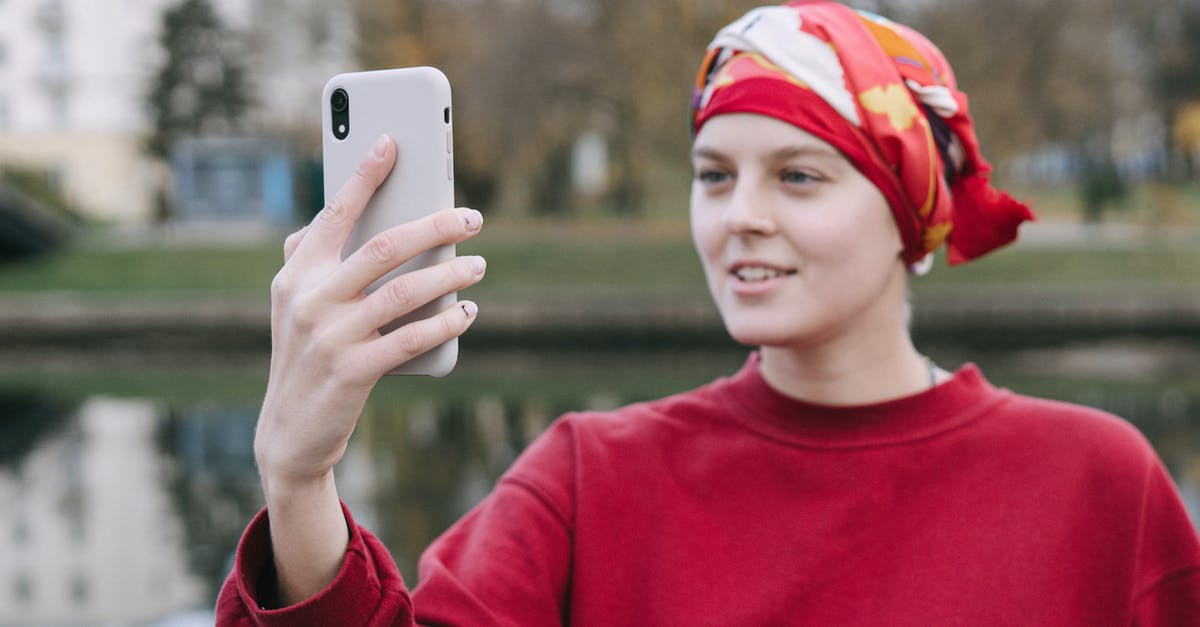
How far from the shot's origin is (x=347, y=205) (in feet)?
4.04

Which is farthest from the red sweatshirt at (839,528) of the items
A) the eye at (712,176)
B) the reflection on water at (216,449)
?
the reflection on water at (216,449)

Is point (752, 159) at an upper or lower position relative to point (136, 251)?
upper

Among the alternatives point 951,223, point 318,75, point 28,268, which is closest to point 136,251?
point 28,268

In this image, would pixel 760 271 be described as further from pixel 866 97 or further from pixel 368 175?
pixel 368 175

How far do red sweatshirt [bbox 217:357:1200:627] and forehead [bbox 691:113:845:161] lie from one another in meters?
0.38

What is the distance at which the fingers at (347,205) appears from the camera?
122 cm

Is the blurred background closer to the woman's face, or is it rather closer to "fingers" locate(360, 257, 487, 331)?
the woman's face

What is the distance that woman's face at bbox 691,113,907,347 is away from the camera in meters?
1.71

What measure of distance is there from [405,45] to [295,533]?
26.0 metres

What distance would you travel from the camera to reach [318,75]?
91.0ft

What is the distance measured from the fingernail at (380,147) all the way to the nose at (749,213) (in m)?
0.59

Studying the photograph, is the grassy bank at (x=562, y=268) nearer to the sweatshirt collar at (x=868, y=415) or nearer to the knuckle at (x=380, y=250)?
the sweatshirt collar at (x=868, y=415)

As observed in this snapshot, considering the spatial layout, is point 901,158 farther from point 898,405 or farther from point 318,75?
point 318,75

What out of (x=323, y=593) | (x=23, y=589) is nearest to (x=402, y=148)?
(x=323, y=593)
